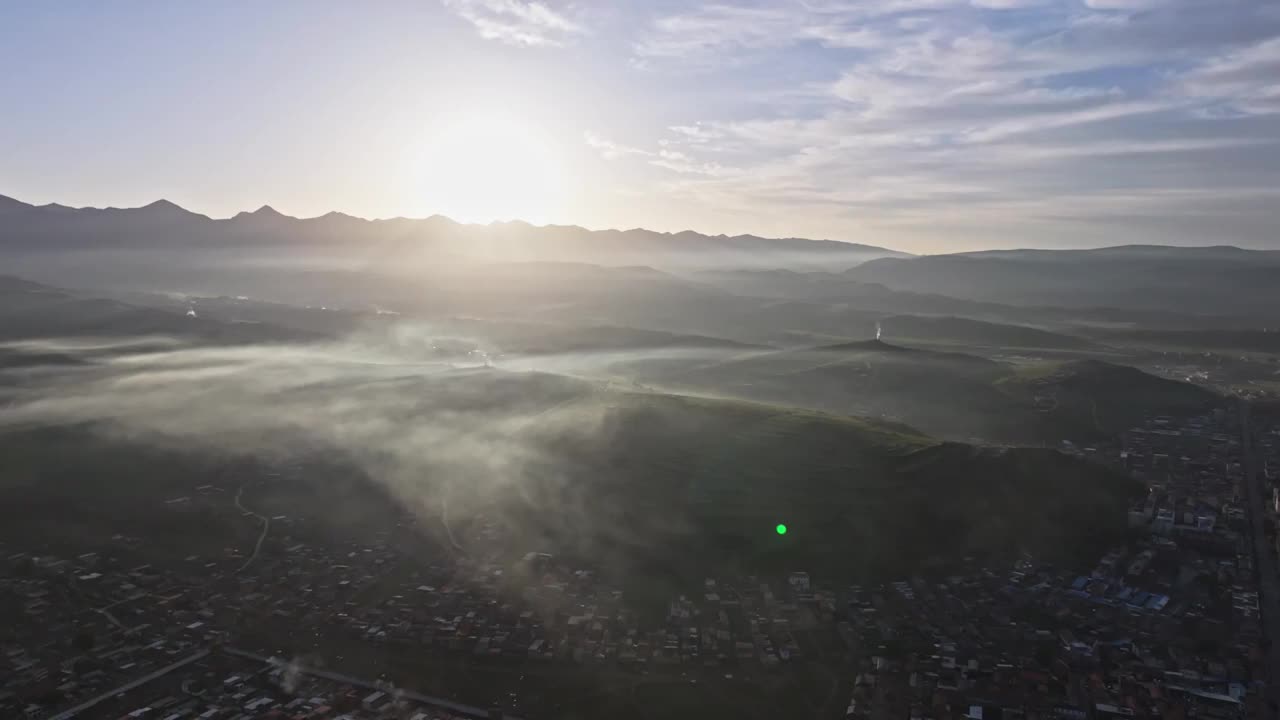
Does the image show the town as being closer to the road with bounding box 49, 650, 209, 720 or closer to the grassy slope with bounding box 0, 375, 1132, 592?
the road with bounding box 49, 650, 209, 720

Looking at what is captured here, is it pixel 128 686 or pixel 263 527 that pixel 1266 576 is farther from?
pixel 263 527

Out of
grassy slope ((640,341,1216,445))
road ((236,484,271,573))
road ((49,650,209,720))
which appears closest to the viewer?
road ((49,650,209,720))

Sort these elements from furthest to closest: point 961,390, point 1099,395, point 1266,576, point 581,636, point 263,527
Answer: point 961,390 < point 1099,395 < point 263,527 < point 1266,576 < point 581,636

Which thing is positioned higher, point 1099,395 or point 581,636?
point 1099,395

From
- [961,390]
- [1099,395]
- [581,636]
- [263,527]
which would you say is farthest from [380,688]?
[1099,395]

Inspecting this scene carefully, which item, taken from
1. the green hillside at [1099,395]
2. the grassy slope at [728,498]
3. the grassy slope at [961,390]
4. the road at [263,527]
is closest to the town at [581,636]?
the road at [263,527]

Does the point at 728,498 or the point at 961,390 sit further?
the point at 961,390

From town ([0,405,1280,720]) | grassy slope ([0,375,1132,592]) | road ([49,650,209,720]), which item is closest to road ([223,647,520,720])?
town ([0,405,1280,720])

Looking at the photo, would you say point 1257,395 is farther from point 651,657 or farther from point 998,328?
point 651,657
